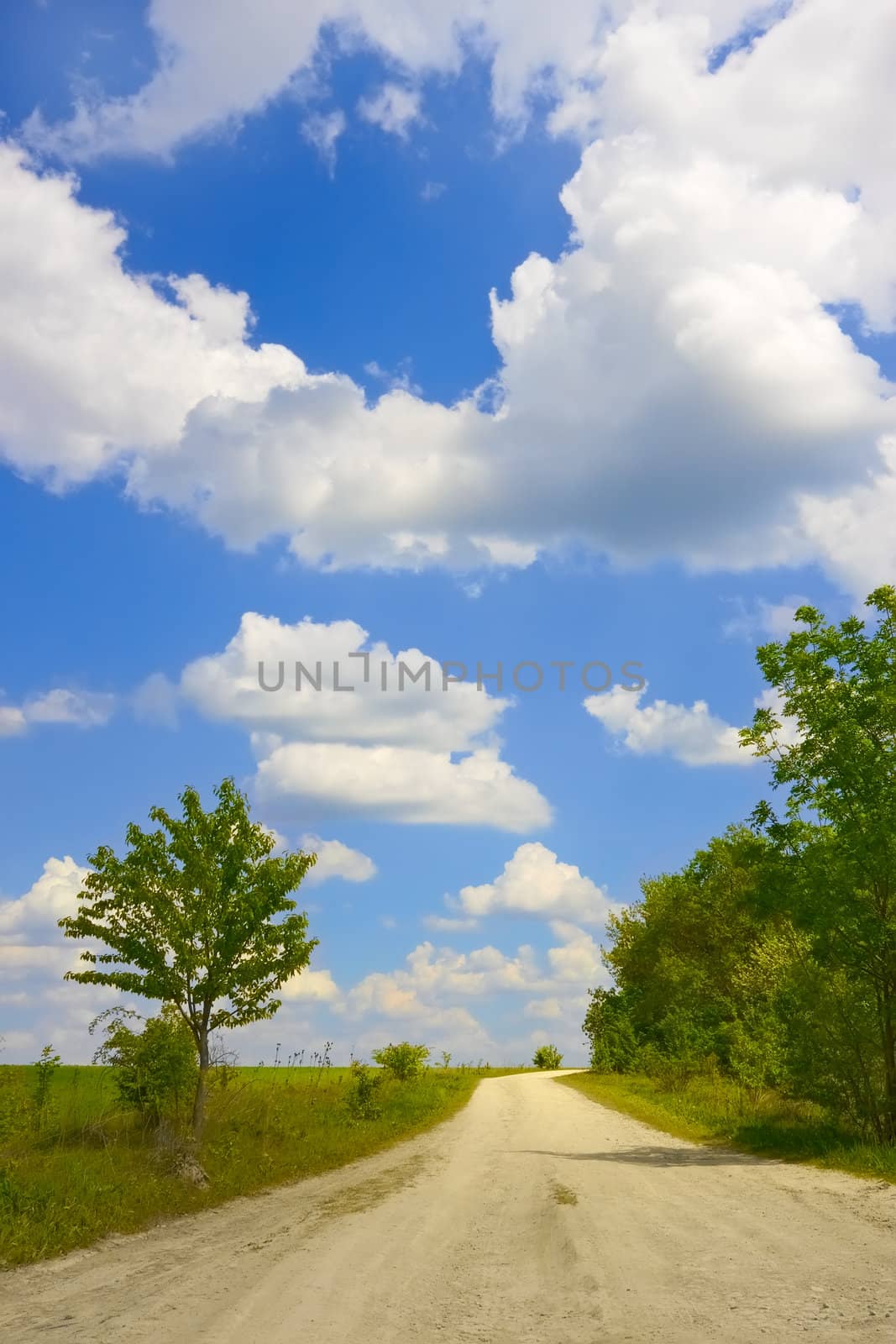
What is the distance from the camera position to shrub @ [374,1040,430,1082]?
1437 inches

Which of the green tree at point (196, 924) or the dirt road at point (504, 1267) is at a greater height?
the green tree at point (196, 924)

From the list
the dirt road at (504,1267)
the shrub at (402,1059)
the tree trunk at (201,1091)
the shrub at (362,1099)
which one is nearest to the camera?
the dirt road at (504,1267)

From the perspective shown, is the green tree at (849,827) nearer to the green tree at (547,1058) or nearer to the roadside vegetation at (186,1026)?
the roadside vegetation at (186,1026)

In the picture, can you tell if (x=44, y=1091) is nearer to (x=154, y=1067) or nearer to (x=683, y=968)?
(x=154, y=1067)

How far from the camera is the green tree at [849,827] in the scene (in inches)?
709

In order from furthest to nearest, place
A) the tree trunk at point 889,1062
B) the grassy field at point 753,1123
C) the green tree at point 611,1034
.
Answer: the green tree at point 611,1034, the tree trunk at point 889,1062, the grassy field at point 753,1123

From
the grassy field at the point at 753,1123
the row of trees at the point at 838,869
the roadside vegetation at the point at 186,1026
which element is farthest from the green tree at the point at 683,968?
the roadside vegetation at the point at 186,1026

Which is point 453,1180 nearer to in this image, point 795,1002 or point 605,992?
point 795,1002

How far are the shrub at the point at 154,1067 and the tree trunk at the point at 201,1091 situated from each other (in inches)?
17.3

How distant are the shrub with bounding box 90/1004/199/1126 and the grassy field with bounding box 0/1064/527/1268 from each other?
1.07 feet

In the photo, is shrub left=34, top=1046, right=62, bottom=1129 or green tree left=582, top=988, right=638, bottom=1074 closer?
shrub left=34, top=1046, right=62, bottom=1129

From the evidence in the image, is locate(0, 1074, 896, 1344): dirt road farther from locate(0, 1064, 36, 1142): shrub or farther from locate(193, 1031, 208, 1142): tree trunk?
locate(0, 1064, 36, 1142): shrub

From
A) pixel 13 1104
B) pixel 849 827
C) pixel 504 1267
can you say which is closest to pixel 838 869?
pixel 849 827

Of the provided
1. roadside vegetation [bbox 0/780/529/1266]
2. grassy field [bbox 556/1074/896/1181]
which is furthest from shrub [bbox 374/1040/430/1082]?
roadside vegetation [bbox 0/780/529/1266]
